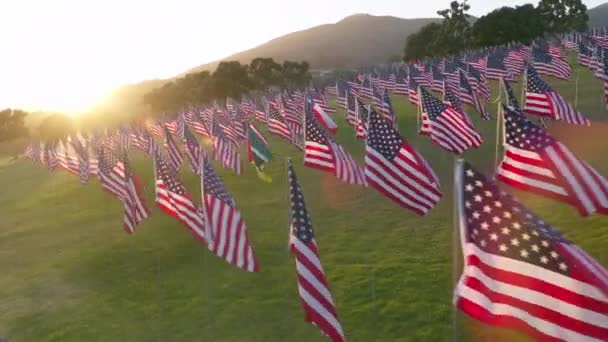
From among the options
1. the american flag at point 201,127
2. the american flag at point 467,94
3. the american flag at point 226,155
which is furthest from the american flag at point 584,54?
the american flag at point 201,127

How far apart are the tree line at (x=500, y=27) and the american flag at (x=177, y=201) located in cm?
7818

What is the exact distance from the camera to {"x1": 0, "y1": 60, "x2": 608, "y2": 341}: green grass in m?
17.5

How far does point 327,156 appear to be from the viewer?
19.4m

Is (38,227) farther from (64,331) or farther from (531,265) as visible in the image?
(531,265)

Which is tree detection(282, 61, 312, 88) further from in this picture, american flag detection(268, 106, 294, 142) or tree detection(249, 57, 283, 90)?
american flag detection(268, 106, 294, 142)

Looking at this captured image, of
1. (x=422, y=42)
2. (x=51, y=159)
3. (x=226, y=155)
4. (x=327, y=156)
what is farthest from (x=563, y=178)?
(x=422, y=42)

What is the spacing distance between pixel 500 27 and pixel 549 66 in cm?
5445

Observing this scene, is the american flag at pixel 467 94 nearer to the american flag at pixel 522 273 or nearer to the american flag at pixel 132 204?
the american flag at pixel 132 204

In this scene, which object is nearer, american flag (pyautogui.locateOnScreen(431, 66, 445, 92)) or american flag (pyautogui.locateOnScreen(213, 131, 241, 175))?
american flag (pyautogui.locateOnScreen(213, 131, 241, 175))

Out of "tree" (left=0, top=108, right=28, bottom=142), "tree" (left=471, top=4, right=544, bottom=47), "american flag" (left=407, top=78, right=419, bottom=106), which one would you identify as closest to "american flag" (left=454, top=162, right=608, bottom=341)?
"american flag" (left=407, top=78, right=419, bottom=106)

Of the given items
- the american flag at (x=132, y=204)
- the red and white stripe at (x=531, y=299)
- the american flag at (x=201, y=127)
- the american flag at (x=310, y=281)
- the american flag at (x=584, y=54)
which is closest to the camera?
the red and white stripe at (x=531, y=299)

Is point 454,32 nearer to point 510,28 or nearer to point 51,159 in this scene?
point 510,28

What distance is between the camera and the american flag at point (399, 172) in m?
14.8

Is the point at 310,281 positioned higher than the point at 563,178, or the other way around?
the point at 563,178
